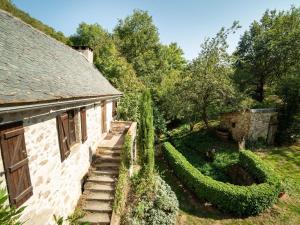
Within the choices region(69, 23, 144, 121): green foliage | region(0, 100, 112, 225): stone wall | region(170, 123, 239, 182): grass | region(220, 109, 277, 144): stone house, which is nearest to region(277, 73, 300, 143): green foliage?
region(220, 109, 277, 144): stone house

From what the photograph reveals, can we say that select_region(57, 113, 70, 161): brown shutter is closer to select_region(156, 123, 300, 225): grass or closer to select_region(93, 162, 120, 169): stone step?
select_region(93, 162, 120, 169): stone step

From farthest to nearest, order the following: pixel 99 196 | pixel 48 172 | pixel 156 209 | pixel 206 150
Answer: pixel 206 150 < pixel 156 209 < pixel 99 196 < pixel 48 172

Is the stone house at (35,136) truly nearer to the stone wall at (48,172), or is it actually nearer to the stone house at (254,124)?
the stone wall at (48,172)

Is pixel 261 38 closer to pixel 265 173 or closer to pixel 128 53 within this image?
pixel 265 173

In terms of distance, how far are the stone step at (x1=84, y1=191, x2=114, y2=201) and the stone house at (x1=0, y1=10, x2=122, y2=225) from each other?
37 cm

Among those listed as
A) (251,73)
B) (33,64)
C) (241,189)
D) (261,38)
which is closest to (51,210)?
(33,64)

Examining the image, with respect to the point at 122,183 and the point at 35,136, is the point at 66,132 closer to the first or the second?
the point at 35,136

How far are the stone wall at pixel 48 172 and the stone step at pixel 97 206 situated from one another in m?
0.47

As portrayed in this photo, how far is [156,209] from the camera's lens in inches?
331

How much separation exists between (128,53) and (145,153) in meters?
28.3

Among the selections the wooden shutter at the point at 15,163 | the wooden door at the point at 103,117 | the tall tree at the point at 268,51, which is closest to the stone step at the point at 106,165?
the wooden door at the point at 103,117

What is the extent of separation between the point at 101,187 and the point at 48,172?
10.3 feet

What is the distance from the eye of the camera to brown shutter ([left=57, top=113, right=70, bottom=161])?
19.1ft

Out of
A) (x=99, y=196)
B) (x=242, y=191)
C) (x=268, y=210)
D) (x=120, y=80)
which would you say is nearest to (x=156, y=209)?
(x=99, y=196)
